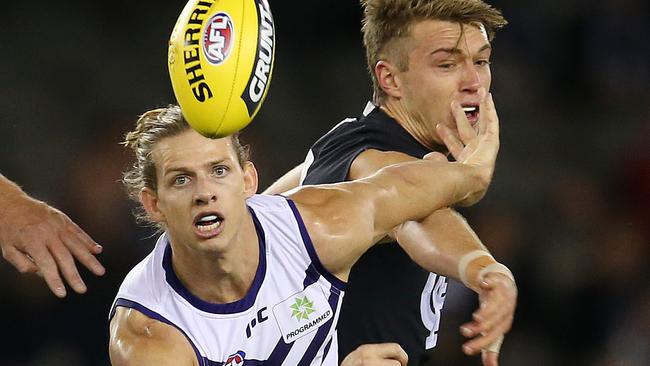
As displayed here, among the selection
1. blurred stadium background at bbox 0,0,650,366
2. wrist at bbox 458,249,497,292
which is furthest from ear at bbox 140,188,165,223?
blurred stadium background at bbox 0,0,650,366

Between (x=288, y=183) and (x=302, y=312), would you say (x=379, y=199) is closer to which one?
(x=302, y=312)

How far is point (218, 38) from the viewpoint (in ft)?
12.2

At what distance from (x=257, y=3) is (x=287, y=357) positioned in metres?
1.26

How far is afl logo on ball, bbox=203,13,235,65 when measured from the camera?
12.2ft

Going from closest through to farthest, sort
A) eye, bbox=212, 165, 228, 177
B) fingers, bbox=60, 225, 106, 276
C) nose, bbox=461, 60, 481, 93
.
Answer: fingers, bbox=60, 225, 106, 276, eye, bbox=212, 165, 228, 177, nose, bbox=461, 60, 481, 93

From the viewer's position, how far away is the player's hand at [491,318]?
3.65m

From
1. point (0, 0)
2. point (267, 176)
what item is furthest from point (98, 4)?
point (267, 176)

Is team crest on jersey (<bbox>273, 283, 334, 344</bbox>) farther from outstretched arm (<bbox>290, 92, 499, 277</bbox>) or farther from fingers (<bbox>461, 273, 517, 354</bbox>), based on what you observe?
fingers (<bbox>461, 273, 517, 354</bbox>)

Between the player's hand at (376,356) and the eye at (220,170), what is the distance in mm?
750

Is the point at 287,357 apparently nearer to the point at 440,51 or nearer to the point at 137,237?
the point at 440,51

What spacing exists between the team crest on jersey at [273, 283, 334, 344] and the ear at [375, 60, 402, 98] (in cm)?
115

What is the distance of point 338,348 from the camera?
480 centimetres

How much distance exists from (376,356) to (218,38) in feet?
3.85

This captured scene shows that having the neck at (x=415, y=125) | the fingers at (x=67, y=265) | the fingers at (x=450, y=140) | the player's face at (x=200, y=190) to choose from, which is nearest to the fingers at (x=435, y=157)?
the fingers at (x=450, y=140)
